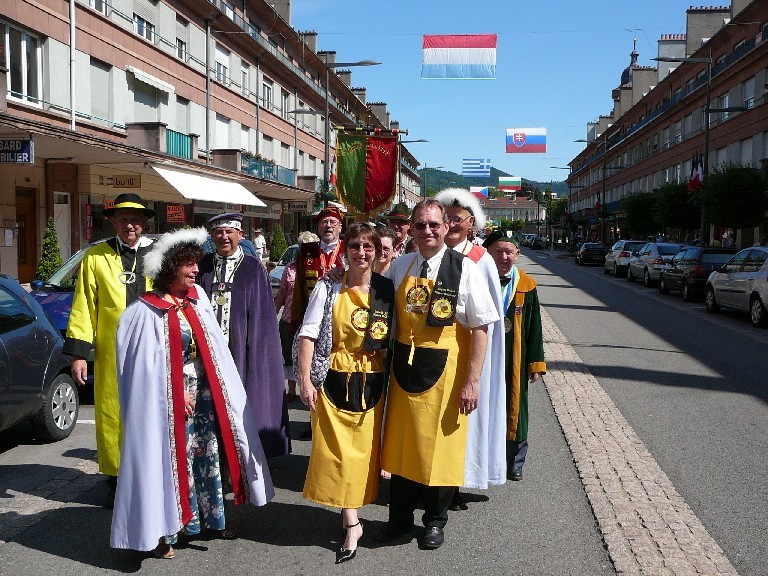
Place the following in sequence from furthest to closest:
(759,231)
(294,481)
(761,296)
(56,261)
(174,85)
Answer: (759,231) → (174,85) → (56,261) → (761,296) → (294,481)

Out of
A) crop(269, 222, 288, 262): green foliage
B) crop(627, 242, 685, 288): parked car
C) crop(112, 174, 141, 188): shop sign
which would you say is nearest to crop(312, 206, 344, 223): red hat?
crop(112, 174, 141, 188): shop sign

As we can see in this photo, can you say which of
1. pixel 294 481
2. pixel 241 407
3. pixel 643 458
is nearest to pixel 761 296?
pixel 643 458

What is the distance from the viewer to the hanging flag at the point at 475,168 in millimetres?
79438

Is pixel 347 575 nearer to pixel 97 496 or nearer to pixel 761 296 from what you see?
pixel 97 496

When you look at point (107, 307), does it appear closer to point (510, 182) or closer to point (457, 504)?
point (457, 504)

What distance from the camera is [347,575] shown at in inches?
153

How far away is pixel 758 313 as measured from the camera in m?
15.0

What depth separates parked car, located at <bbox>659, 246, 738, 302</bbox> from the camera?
20133mm

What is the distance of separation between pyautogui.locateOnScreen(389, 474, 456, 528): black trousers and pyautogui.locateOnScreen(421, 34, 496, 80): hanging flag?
1641 cm

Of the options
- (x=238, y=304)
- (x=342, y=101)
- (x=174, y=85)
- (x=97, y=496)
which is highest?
(x=342, y=101)

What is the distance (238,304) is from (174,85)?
24.7m

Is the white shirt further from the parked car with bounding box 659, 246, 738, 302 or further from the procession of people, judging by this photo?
the parked car with bounding box 659, 246, 738, 302

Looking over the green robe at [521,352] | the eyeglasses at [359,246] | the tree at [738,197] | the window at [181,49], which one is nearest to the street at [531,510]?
the green robe at [521,352]

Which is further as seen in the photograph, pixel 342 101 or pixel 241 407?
pixel 342 101
